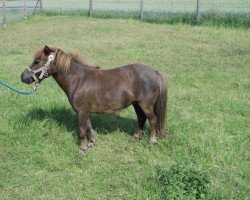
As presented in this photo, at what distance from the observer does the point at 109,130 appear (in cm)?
629

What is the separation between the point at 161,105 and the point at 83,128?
117cm

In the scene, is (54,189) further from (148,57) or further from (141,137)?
(148,57)

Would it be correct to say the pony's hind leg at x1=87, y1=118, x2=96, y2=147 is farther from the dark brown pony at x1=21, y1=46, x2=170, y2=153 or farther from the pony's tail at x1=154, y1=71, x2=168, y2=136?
the pony's tail at x1=154, y1=71, x2=168, y2=136

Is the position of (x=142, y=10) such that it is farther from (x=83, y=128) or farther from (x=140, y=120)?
(x=83, y=128)

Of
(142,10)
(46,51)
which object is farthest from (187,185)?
(142,10)

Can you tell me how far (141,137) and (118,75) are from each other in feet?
3.35

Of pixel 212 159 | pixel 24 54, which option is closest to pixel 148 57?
pixel 24 54

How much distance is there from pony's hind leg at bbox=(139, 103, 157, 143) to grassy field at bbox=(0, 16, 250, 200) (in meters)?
0.14

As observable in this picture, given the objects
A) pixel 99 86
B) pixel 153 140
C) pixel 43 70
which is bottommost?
pixel 153 140

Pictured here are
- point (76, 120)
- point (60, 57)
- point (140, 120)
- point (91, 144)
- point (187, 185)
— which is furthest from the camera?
point (76, 120)

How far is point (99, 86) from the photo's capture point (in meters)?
5.59

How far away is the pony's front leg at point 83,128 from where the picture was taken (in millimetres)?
5539

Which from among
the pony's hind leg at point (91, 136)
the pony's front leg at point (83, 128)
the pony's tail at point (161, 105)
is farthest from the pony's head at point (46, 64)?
the pony's tail at point (161, 105)

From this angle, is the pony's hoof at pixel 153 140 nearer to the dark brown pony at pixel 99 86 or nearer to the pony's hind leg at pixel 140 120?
the dark brown pony at pixel 99 86
